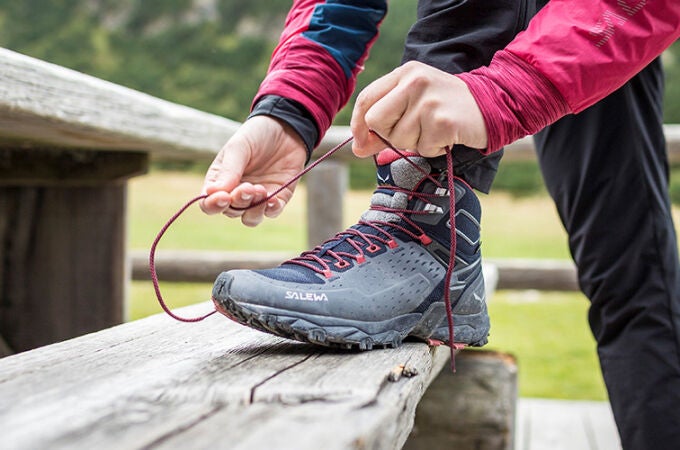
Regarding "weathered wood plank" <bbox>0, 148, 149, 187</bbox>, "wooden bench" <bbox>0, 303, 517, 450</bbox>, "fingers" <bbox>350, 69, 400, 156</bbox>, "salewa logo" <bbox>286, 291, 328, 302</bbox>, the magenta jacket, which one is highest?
the magenta jacket

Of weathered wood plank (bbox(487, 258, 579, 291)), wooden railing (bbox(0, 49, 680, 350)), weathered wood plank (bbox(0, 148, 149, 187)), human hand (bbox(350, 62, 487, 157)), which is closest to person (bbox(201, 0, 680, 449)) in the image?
human hand (bbox(350, 62, 487, 157))

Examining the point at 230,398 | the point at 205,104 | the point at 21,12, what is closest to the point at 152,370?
the point at 230,398

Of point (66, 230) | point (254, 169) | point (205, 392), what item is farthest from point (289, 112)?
point (66, 230)

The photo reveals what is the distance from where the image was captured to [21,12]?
444 inches

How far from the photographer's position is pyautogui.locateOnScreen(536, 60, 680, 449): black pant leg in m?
1.03

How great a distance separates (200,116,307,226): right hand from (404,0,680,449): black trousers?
426 mm

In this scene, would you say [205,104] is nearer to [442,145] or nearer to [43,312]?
[43,312]

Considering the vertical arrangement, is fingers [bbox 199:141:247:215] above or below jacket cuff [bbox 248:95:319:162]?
below

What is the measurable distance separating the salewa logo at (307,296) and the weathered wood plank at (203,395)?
5 cm

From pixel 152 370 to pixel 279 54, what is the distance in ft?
1.84

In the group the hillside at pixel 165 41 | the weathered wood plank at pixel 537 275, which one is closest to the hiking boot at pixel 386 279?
the weathered wood plank at pixel 537 275

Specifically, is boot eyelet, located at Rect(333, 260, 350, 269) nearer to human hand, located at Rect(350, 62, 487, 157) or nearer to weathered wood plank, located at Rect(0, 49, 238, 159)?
human hand, located at Rect(350, 62, 487, 157)

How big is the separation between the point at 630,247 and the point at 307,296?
57cm

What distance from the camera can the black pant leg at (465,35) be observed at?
0.79m
